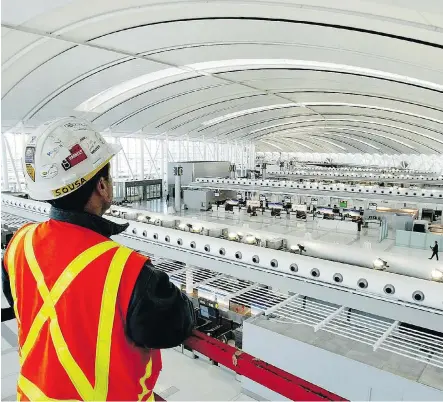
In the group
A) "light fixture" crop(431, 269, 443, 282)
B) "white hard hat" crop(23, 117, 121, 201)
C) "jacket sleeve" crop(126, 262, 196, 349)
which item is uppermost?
"white hard hat" crop(23, 117, 121, 201)

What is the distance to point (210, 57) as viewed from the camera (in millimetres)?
20281

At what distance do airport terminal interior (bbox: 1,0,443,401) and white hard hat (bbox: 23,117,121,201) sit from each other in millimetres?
16

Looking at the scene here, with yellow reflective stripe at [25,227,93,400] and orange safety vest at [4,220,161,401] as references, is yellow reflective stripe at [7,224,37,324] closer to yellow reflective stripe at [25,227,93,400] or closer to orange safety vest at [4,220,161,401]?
orange safety vest at [4,220,161,401]

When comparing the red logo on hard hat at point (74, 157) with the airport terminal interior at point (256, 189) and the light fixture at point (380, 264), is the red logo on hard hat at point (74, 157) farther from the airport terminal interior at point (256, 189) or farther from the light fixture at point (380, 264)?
the light fixture at point (380, 264)

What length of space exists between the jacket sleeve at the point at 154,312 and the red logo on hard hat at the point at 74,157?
1.96 ft

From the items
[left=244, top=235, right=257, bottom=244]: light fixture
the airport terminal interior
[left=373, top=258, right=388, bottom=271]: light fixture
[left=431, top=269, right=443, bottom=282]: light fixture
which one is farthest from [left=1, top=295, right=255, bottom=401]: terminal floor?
[left=431, top=269, right=443, bottom=282]: light fixture

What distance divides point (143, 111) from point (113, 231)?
3170 cm

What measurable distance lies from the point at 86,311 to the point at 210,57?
20.5 meters

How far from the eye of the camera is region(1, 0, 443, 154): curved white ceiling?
1365 centimetres

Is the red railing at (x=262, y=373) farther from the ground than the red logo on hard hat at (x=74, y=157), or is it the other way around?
the red logo on hard hat at (x=74, y=157)

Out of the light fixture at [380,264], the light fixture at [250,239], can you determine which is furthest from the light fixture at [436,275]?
the light fixture at [250,239]

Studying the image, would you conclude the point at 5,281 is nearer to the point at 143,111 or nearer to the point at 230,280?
the point at 230,280

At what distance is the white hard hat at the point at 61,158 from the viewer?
1.67 meters

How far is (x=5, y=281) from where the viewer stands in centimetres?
196
